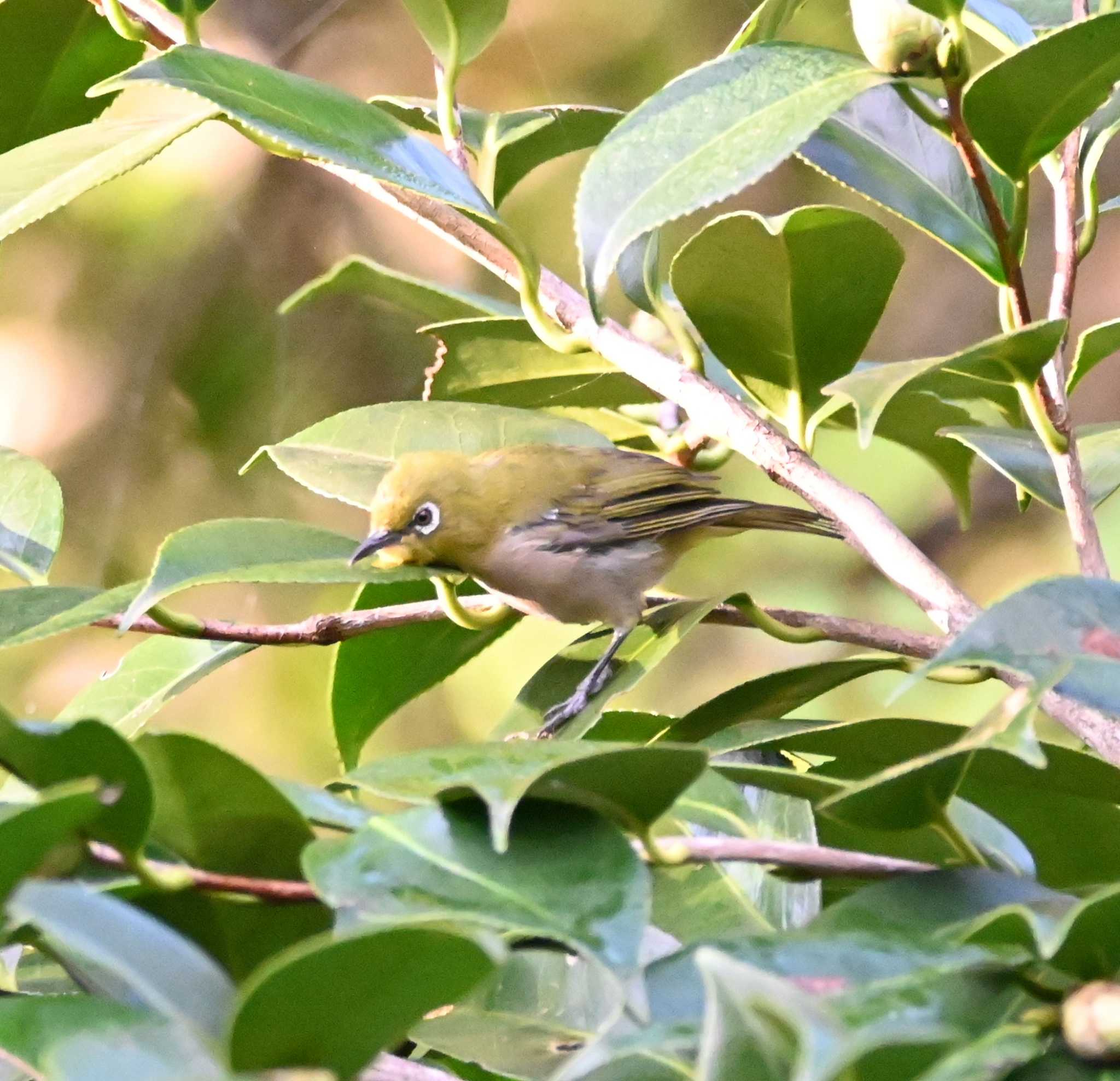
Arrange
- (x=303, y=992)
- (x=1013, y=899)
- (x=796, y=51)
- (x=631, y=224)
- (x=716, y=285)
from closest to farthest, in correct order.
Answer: (x=303, y=992) < (x=1013, y=899) < (x=631, y=224) < (x=796, y=51) < (x=716, y=285)

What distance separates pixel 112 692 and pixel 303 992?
2.37ft

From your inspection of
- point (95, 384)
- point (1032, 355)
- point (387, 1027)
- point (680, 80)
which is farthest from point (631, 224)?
point (95, 384)

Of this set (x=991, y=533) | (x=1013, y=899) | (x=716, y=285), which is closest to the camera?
(x=1013, y=899)

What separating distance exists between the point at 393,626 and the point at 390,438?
21cm

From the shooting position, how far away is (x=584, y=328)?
992 mm

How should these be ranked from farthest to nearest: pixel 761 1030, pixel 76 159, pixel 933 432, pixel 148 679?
pixel 933 432 → pixel 148 679 → pixel 76 159 → pixel 761 1030

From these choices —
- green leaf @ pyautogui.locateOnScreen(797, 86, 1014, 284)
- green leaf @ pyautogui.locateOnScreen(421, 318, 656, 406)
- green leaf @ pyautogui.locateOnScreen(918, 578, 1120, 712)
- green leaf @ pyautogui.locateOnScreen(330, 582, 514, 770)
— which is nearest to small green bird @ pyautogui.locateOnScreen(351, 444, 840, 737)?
green leaf @ pyautogui.locateOnScreen(421, 318, 656, 406)

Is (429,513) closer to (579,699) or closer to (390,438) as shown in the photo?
(390,438)

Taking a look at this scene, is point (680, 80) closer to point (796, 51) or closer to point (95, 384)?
point (796, 51)

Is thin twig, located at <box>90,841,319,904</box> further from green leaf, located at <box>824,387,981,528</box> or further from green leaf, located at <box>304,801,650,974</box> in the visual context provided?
green leaf, located at <box>824,387,981,528</box>

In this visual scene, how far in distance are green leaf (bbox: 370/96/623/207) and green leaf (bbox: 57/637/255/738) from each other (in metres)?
0.45

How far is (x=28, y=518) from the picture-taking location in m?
1.00

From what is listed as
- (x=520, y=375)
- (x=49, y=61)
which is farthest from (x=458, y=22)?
(x=49, y=61)

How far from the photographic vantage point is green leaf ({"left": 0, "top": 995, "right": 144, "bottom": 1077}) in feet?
1.39
